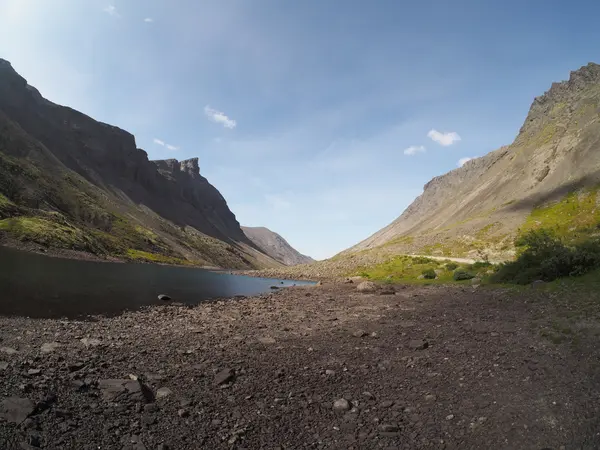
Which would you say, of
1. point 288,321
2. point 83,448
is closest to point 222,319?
point 288,321

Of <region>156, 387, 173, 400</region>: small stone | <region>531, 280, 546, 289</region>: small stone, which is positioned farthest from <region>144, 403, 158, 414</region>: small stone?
<region>531, 280, 546, 289</region>: small stone

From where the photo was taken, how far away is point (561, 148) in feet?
361

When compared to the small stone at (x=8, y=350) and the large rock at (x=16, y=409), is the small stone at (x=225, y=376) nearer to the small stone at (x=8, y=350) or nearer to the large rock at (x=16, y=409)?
the large rock at (x=16, y=409)

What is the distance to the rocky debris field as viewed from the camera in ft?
27.5

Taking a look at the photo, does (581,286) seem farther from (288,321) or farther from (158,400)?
(158,400)

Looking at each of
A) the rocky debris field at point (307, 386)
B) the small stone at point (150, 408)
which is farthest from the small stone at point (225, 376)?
the small stone at point (150, 408)

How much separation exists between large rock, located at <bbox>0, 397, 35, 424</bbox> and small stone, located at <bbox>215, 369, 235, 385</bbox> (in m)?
5.25

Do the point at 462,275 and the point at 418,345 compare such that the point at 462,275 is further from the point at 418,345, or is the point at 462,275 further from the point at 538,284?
the point at 418,345

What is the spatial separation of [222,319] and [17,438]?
17.1 m

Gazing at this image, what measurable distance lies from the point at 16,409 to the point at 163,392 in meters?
3.72

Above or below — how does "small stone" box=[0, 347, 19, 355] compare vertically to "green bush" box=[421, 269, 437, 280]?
below

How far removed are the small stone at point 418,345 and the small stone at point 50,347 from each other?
615 inches

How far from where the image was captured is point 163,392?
36.2 feet

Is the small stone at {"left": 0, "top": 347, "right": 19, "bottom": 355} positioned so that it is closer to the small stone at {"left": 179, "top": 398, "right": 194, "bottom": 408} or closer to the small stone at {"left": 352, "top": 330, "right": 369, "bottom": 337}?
the small stone at {"left": 179, "top": 398, "right": 194, "bottom": 408}
